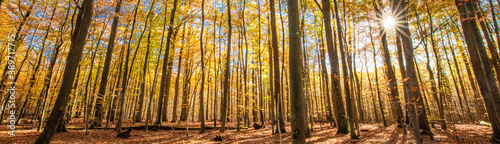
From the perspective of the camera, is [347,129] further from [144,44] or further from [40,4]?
[40,4]

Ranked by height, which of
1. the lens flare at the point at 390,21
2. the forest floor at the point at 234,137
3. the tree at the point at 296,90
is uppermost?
the lens flare at the point at 390,21

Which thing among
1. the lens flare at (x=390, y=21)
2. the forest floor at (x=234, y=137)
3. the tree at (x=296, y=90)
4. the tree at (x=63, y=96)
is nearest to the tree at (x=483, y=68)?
the forest floor at (x=234, y=137)

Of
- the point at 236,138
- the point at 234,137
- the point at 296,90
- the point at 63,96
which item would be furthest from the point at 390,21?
the point at 63,96

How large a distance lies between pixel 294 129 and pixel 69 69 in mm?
6187

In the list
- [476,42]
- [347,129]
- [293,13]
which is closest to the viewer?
[293,13]

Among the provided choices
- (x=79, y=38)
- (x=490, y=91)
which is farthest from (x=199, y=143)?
(x=490, y=91)

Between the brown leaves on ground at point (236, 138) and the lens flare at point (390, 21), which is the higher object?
the lens flare at point (390, 21)

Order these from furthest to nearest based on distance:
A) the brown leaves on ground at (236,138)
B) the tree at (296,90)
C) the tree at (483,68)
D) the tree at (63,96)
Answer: the brown leaves on ground at (236,138) → the tree at (483,68) → the tree at (63,96) → the tree at (296,90)

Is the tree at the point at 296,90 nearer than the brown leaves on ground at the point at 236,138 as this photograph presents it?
Yes

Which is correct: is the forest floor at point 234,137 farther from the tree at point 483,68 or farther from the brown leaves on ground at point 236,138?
the tree at point 483,68

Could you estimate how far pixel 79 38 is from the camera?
541cm

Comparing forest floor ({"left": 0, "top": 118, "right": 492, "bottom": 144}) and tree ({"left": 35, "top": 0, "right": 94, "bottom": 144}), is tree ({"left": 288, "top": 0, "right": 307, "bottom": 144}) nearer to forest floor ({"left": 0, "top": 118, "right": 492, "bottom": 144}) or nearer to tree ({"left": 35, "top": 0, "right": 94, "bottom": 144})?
forest floor ({"left": 0, "top": 118, "right": 492, "bottom": 144})

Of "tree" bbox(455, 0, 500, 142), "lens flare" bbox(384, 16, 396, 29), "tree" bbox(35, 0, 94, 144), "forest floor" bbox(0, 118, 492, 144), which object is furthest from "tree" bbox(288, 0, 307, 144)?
"tree" bbox(35, 0, 94, 144)

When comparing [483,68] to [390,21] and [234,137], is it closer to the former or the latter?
[390,21]
